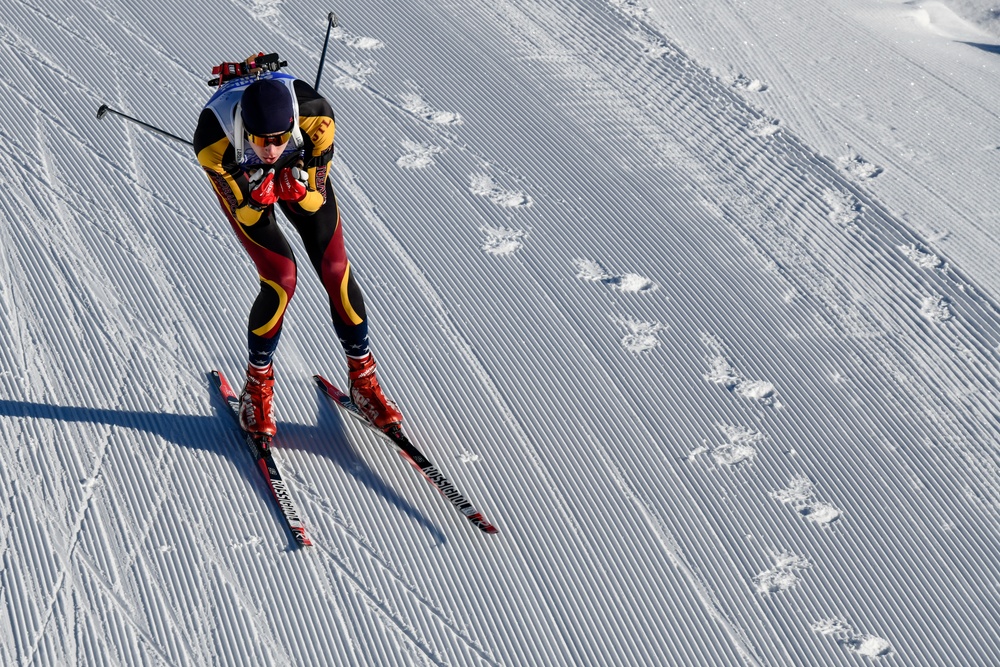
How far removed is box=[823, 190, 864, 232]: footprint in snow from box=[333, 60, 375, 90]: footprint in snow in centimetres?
273

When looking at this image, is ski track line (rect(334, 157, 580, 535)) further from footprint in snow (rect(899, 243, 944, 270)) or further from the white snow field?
footprint in snow (rect(899, 243, 944, 270))

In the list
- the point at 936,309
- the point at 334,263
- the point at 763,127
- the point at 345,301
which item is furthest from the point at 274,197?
the point at 763,127

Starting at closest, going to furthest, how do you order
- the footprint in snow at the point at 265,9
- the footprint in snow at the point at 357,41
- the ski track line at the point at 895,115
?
the ski track line at the point at 895,115 < the footprint in snow at the point at 357,41 < the footprint in snow at the point at 265,9

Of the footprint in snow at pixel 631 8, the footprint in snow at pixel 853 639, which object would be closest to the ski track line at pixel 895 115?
the footprint in snow at pixel 631 8

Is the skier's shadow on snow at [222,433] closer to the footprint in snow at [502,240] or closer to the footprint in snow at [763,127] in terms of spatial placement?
the footprint in snow at [502,240]

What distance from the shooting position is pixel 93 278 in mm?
4809

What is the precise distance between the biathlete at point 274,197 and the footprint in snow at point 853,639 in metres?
1.76

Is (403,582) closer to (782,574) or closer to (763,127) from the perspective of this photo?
(782,574)

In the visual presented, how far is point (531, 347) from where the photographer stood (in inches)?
186

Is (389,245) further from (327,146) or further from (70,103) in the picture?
(70,103)

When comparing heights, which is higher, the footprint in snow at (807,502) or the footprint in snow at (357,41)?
the footprint in snow at (807,502)

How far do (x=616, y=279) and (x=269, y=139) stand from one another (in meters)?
2.13

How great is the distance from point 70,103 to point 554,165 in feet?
8.82

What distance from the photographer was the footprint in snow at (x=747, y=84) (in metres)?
6.39
